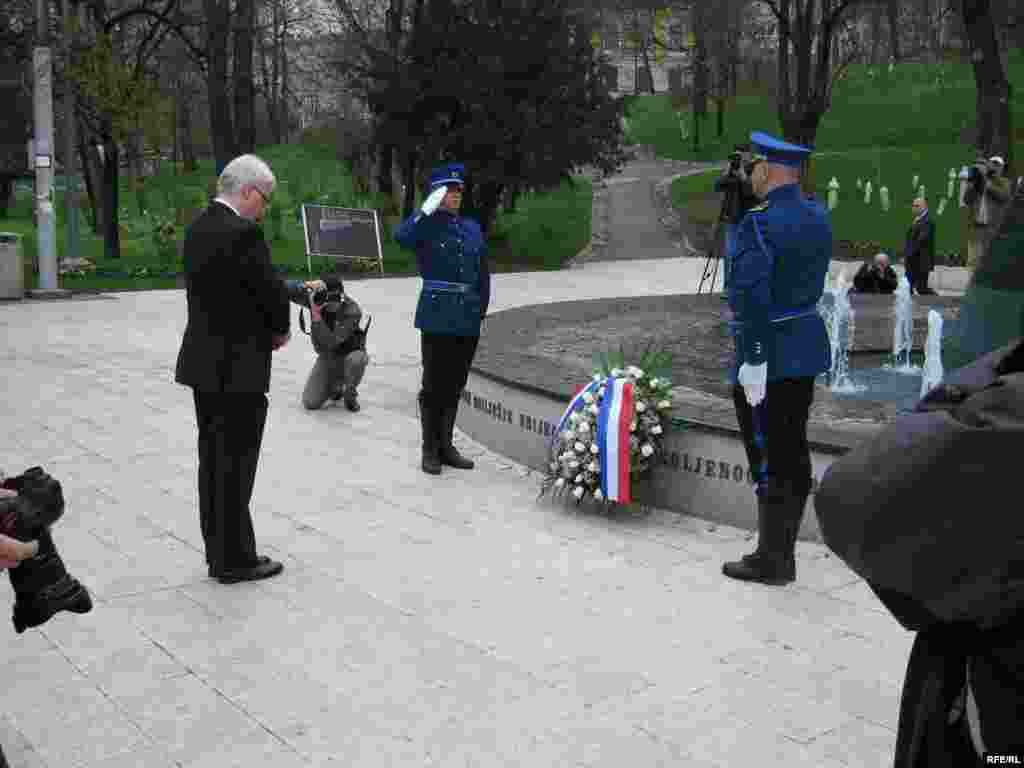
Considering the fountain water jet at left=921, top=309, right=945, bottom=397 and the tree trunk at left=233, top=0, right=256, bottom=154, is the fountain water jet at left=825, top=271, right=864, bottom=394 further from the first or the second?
the tree trunk at left=233, top=0, right=256, bottom=154

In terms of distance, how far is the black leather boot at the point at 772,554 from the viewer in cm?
575

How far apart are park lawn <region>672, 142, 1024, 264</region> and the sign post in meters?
12.9

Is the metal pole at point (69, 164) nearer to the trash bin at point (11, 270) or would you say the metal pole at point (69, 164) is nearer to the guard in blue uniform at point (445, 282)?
the trash bin at point (11, 270)

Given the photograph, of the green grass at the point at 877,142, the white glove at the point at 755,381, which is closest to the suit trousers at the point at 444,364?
the white glove at the point at 755,381

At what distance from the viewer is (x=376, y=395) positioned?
447 inches

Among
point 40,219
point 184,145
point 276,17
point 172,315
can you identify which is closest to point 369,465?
point 172,315

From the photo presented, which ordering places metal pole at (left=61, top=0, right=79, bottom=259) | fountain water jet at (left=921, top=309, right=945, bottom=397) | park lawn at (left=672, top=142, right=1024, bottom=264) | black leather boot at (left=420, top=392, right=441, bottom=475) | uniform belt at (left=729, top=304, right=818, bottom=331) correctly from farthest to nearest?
park lawn at (left=672, top=142, right=1024, bottom=264), metal pole at (left=61, top=0, right=79, bottom=259), fountain water jet at (left=921, top=309, right=945, bottom=397), black leather boot at (left=420, top=392, right=441, bottom=475), uniform belt at (left=729, top=304, right=818, bottom=331)

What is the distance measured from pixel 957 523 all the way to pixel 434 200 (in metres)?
6.63

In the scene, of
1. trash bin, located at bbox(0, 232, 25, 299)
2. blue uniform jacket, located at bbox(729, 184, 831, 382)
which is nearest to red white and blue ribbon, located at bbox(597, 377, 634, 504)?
blue uniform jacket, located at bbox(729, 184, 831, 382)

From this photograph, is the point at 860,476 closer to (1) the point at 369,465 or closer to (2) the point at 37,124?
(1) the point at 369,465

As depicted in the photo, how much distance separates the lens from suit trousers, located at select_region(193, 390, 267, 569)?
5.70 metres

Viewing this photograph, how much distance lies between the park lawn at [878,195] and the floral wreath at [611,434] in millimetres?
22180

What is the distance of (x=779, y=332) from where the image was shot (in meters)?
5.59

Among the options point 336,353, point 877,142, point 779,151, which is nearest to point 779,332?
point 779,151
